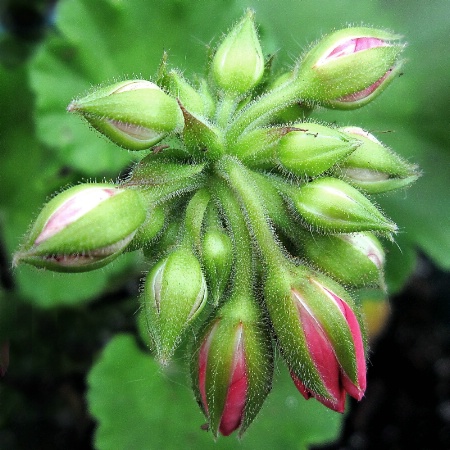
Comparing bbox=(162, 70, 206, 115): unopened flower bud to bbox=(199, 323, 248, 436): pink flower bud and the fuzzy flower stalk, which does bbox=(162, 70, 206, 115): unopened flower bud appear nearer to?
the fuzzy flower stalk

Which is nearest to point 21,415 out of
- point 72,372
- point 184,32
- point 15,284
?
point 72,372

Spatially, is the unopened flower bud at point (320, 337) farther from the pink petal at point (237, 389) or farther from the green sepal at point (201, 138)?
the green sepal at point (201, 138)

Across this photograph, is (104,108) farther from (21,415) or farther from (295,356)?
(21,415)

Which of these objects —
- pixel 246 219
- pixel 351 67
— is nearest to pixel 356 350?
pixel 246 219

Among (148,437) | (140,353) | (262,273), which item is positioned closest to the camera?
(262,273)

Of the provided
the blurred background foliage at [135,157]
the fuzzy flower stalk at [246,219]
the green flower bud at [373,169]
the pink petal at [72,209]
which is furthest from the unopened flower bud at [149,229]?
the blurred background foliage at [135,157]
